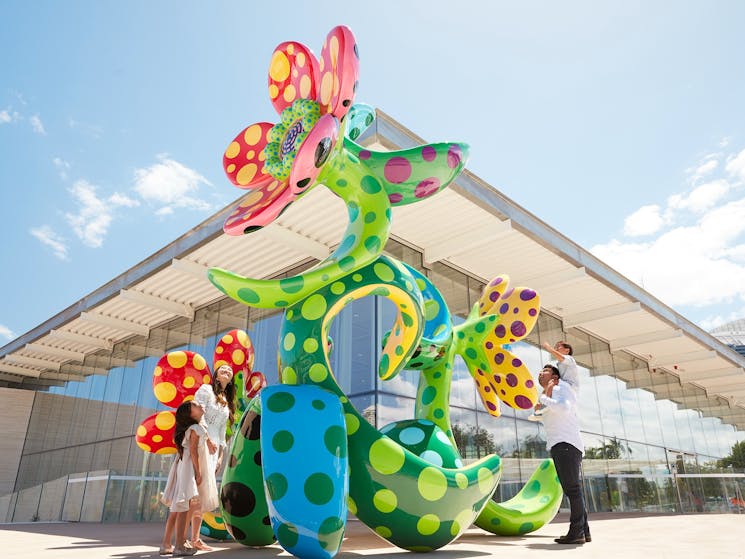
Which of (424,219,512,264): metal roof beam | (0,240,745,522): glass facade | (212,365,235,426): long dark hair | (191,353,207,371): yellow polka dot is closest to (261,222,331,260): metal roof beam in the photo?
(0,240,745,522): glass facade

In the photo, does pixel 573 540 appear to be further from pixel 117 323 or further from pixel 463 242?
pixel 117 323

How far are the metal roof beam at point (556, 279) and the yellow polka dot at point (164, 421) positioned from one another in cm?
823

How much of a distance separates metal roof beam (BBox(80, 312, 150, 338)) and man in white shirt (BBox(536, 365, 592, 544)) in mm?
12279

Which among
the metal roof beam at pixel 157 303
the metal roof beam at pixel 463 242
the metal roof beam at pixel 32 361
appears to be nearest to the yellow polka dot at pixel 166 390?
the metal roof beam at pixel 463 242

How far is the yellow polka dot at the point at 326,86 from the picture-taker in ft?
12.0

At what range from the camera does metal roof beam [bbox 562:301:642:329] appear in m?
12.5

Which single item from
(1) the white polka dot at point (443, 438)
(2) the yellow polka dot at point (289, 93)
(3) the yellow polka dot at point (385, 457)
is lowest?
(3) the yellow polka dot at point (385, 457)

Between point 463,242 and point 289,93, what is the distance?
6.02 metres

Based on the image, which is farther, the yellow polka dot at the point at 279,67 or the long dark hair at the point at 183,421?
the yellow polka dot at the point at 279,67

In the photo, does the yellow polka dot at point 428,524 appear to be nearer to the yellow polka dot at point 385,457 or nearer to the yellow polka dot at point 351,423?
the yellow polka dot at point 385,457

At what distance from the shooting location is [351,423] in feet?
11.6

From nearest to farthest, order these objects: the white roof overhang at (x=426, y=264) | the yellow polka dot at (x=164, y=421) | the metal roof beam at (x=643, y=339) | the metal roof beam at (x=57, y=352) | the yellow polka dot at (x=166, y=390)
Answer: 1. the yellow polka dot at (x=164, y=421)
2. the yellow polka dot at (x=166, y=390)
3. the white roof overhang at (x=426, y=264)
4. the metal roof beam at (x=643, y=339)
5. the metal roof beam at (x=57, y=352)

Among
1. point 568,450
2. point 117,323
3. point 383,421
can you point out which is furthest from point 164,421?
point 117,323

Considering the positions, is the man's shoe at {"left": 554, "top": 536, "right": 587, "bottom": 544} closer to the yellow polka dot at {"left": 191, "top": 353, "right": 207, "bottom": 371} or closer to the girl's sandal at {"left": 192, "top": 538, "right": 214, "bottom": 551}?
the girl's sandal at {"left": 192, "top": 538, "right": 214, "bottom": 551}
